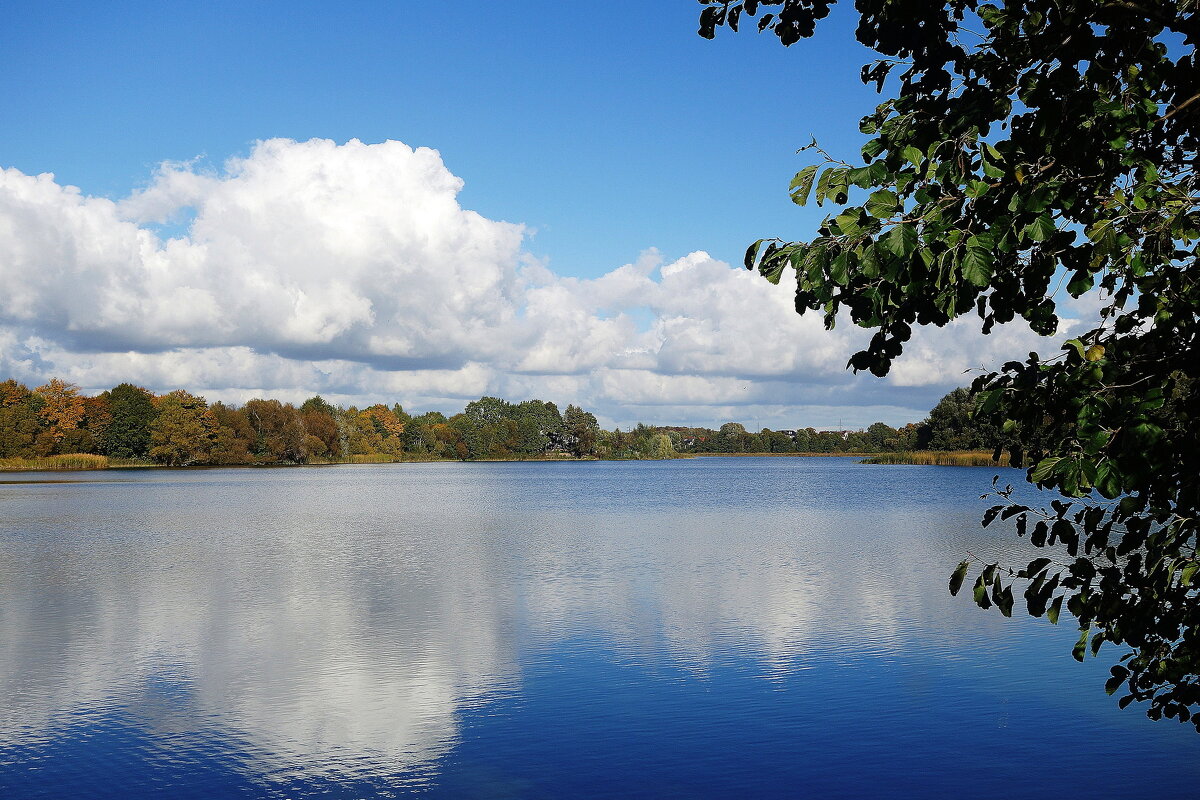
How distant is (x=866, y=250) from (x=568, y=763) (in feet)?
21.8

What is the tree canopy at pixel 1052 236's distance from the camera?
3.63 m

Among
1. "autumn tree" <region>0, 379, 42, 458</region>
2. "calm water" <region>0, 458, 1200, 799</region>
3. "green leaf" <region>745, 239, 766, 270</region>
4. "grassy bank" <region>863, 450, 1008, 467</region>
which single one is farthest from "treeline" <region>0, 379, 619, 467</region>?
"green leaf" <region>745, 239, 766, 270</region>

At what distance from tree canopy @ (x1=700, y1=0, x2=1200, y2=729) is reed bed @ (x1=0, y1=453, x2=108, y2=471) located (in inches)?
4537

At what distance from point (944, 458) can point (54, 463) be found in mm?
100158

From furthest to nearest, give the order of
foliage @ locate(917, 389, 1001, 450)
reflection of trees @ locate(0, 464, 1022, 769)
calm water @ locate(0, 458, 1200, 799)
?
foliage @ locate(917, 389, 1001, 450), reflection of trees @ locate(0, 464, 1022, 769), calm water @ locate(0, 458, 1200, 799)

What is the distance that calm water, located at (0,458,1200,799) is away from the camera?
8.52 m

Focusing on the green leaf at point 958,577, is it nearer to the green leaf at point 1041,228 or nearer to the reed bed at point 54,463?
the green leaf at point 1041,228

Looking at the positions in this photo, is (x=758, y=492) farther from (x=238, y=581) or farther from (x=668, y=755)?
(x=668, y=755)

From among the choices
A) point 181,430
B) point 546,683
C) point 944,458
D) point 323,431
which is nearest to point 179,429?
point 181,430

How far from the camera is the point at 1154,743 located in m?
9.34

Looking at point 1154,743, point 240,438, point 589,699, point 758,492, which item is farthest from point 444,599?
point 240,438

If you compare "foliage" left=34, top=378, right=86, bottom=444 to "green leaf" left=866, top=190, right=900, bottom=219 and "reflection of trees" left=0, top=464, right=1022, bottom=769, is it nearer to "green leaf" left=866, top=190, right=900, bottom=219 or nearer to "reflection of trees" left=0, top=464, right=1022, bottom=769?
"reflection of trees" left=0, top=464, right=1022, bottom=769

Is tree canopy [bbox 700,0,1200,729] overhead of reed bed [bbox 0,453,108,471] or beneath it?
overhead

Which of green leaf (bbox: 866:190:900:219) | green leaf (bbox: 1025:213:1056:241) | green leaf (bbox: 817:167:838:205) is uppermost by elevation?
green leaf (bbox: 817:167:838:205)
